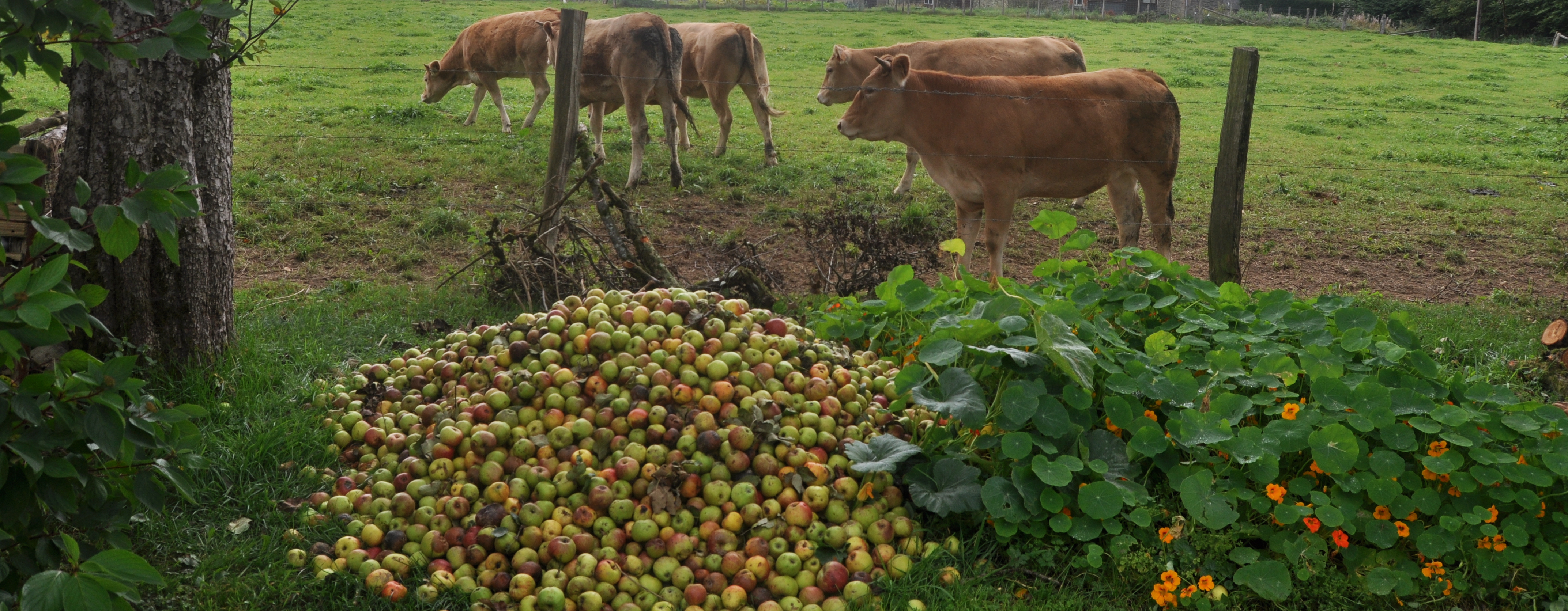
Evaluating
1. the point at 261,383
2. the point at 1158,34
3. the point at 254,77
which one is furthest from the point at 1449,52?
the point at 261,383

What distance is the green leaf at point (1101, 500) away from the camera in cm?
337

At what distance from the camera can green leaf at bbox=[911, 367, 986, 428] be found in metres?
3.48

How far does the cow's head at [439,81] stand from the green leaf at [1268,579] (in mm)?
12081

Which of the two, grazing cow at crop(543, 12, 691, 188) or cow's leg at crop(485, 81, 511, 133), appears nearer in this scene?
grazing cow at crop(543, 12, 691, 188)

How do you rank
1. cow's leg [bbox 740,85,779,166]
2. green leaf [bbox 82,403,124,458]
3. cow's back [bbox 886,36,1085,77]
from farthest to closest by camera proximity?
cow's leg [bbox 740,85,779,166], cow's back [bbox 886,36,1085,77], green leaf [bbox 82,403,124,458]

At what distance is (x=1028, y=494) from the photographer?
3463mm

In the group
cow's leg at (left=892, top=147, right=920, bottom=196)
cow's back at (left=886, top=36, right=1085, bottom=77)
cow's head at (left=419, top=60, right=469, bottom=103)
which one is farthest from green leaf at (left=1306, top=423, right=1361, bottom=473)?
cow's head at (left=419, top=60, right=469, bottom=103)

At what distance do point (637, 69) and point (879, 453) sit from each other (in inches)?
316

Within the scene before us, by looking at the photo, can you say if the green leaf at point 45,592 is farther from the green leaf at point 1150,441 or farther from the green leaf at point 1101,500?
the green leaf at point 1150,441

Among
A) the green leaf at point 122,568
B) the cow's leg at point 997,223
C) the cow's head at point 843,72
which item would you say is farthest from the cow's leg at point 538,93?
the green leaf at point 122,568

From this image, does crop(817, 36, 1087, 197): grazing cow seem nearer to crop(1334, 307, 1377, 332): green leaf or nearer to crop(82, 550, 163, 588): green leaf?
crop(1334, 307, 1377, 332): green leaf

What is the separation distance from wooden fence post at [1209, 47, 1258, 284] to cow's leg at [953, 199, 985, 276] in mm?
1616

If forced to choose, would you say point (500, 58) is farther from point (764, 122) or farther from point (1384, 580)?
point (1384, 580)

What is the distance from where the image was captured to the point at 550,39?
10.7 metres
